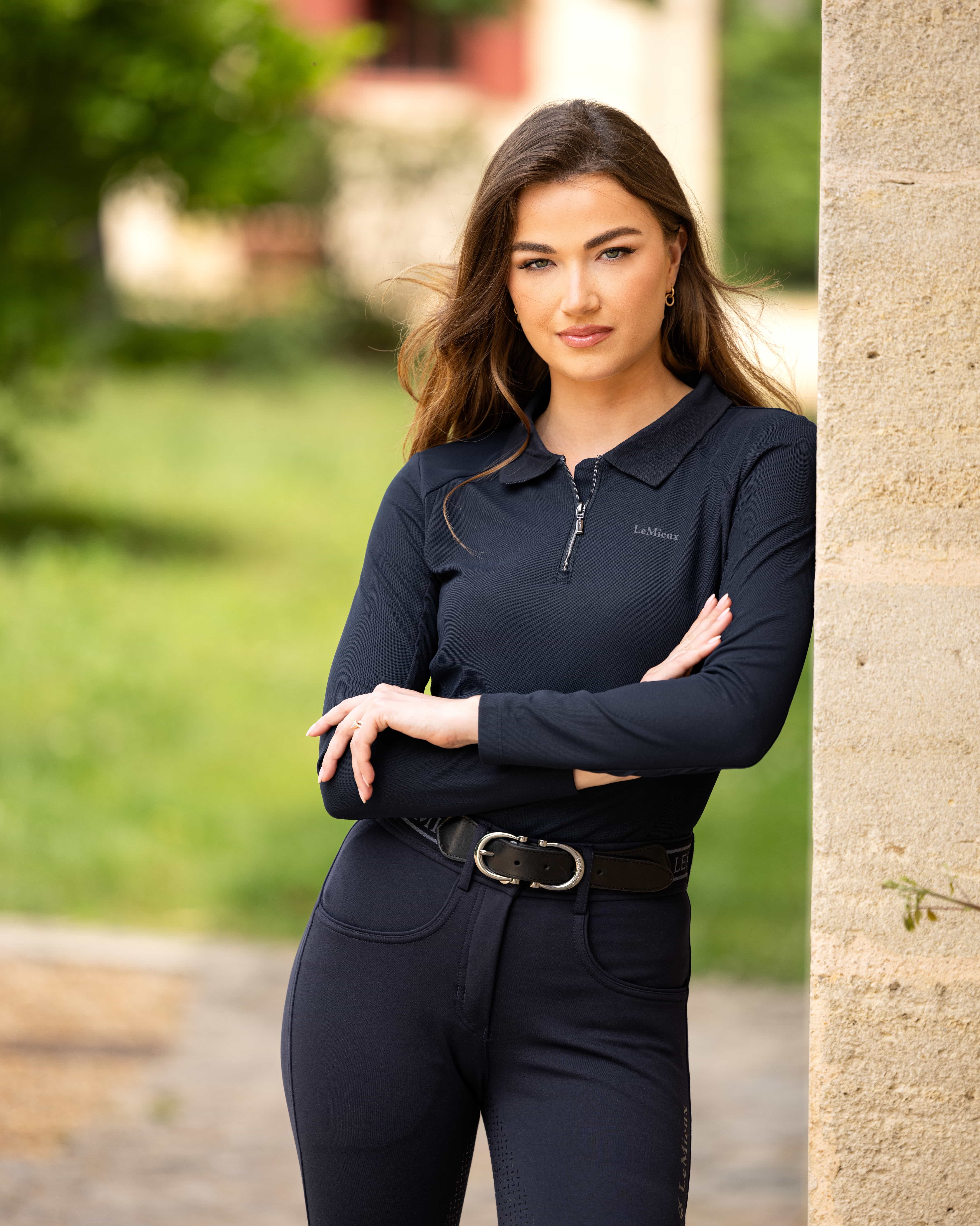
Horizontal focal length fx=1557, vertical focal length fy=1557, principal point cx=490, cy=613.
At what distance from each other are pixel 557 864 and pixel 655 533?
1.49 ft

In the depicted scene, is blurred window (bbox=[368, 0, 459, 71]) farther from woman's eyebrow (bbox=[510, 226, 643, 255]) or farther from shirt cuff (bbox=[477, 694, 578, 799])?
shirt cuff (bbox=[477, 694, 578, 799])

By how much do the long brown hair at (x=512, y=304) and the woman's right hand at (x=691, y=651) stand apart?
38 centimetres

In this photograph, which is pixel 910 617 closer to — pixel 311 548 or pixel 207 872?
pixel 207 872

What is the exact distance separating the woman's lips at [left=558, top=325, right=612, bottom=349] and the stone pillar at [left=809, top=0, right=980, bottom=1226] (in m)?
0.35

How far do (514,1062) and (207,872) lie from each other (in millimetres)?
4432

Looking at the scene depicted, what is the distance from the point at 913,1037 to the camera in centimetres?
186

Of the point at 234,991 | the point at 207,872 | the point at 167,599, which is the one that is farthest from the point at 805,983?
the point at 167,599

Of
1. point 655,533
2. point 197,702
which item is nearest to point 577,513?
point 655,533

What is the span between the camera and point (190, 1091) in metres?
4.65

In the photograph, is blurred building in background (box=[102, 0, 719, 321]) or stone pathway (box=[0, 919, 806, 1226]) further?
blurred building in background (box=[102, 0, 719, 321])

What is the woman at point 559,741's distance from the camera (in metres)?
2.00

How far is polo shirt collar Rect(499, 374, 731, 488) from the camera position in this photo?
6.88 ft

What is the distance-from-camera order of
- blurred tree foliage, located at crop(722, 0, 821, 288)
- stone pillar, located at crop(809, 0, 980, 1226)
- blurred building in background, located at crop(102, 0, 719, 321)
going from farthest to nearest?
blurred tree foliage, located at crop(722, 0, 821, 288) → blurred building in background, located at crop(102, 0, 719, 321) → stone pillar, located at crop(809, 0, 980, 1226)

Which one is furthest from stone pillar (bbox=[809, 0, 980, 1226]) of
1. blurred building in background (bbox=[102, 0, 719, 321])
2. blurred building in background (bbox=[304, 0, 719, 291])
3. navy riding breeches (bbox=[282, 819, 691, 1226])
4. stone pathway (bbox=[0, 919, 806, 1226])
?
blurred building in background (bbox=[102, 0, 719, 321])
